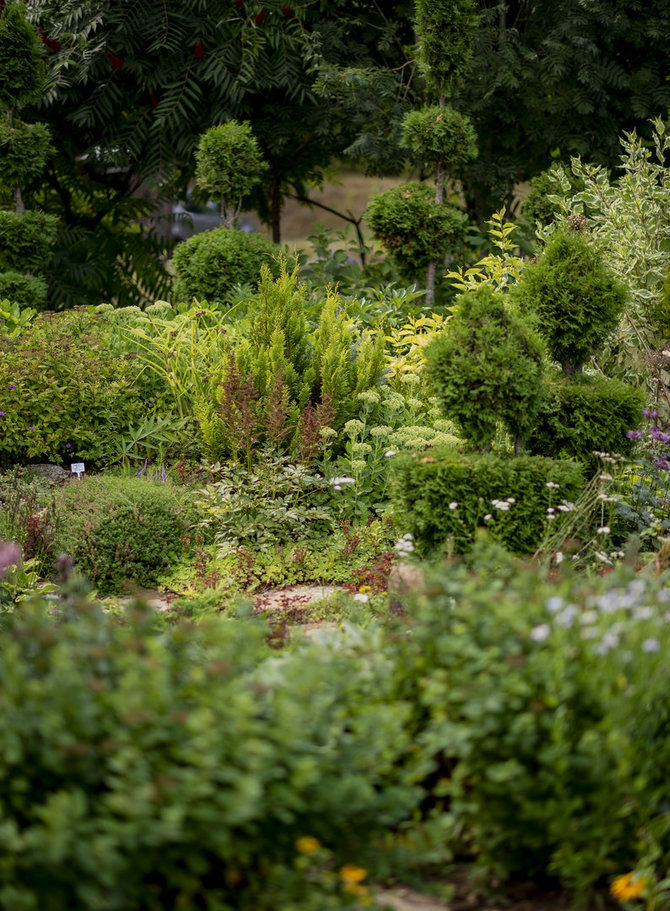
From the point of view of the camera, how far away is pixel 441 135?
7.94 metres

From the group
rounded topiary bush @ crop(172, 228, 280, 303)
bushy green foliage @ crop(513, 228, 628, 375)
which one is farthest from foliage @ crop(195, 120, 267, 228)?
bushy green foliage @ crop(513, 228, 628, 375)

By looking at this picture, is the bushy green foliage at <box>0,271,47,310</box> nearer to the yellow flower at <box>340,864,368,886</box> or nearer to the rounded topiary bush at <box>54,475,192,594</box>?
the rounded topiary bush at <box>54,475,192,594</box>

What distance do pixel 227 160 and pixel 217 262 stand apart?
1.09 m

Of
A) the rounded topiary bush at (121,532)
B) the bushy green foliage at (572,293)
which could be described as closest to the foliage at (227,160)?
the rounded topiary bush at (121,532)

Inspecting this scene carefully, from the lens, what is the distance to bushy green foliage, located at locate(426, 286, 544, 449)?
4.32m

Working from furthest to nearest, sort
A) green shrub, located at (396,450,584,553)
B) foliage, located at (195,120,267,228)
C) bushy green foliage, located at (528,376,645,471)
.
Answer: foliage, located at (195,120,267,228) < bushy green foliage, located at (528,376,645,471) < green shrub, located at (396,450,584,553)

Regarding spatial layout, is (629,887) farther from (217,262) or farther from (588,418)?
(217,262)

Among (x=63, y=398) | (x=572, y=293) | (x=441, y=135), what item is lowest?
(x=63, y=398)

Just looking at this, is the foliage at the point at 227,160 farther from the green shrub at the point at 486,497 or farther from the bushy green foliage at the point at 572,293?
the green shrub at the point at 486,497

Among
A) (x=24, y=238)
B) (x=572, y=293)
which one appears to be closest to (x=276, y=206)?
(x=24, y=238)

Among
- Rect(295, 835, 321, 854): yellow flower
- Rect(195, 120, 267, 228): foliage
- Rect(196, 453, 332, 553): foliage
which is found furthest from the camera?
Rect(195, 120, 267, 228): foliage

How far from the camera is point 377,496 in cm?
566

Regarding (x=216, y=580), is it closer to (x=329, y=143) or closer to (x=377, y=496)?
(x=377, y=496)

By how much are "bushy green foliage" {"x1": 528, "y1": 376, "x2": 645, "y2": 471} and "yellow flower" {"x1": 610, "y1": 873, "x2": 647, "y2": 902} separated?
9.25 ft
